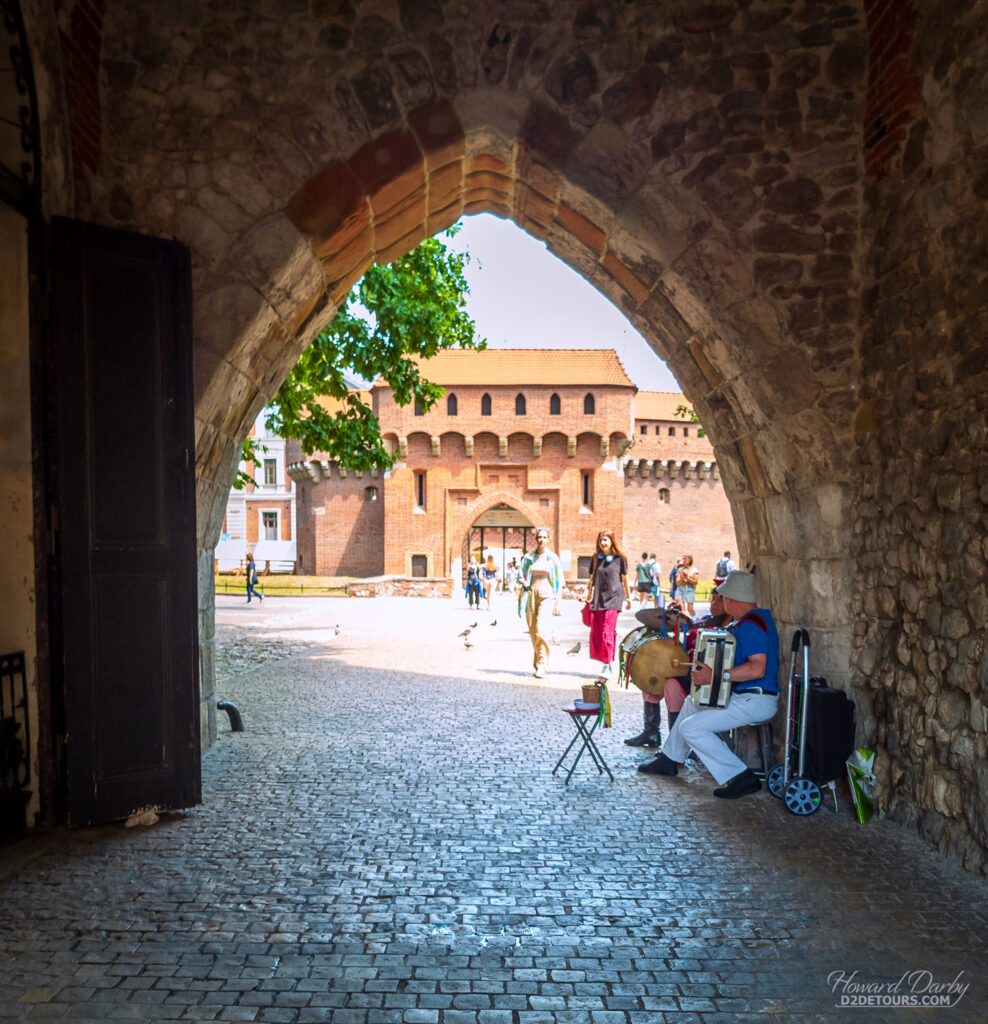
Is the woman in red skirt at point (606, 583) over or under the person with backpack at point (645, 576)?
over

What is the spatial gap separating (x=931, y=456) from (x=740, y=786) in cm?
220

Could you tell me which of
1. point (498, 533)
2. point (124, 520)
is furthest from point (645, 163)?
point (498, 533)

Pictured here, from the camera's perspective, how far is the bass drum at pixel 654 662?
5820 mm

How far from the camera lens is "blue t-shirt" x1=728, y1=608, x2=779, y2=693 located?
504cm

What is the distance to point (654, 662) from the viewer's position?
588cm

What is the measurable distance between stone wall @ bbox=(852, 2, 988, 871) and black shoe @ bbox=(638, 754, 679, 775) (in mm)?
1342

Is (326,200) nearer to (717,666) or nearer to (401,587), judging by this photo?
(717,666)

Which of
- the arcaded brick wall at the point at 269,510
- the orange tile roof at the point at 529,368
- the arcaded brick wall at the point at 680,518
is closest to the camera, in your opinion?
the orange tile roof at the point at 529,368

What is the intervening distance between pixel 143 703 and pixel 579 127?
4300 mm

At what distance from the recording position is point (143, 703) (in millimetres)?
4641

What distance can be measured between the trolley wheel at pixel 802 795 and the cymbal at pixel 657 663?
3.90 feet

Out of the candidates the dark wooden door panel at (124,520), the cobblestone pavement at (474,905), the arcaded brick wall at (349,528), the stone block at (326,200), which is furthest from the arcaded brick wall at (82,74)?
the arcaded brick wall at (349,528)

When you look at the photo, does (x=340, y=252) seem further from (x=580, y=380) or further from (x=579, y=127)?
(x=580, y=380)

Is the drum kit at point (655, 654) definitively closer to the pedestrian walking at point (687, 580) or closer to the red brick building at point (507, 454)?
the pedestrian walking at point (687, 580)
